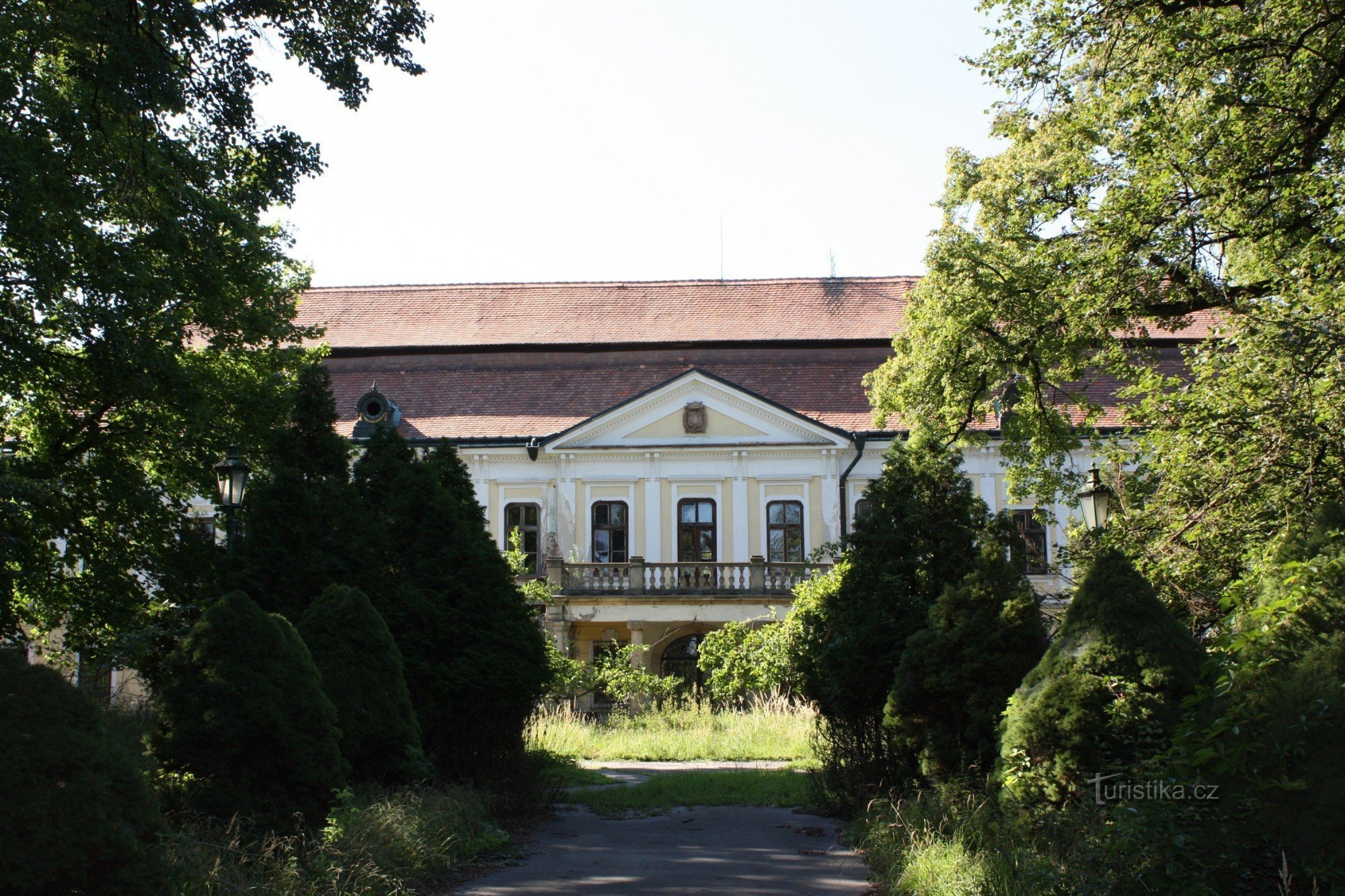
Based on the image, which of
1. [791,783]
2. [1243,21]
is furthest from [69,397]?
[1243,21]

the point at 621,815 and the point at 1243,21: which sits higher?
the point at 1243,21

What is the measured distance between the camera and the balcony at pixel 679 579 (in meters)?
28.7

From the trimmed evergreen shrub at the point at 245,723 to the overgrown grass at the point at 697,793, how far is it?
556cm

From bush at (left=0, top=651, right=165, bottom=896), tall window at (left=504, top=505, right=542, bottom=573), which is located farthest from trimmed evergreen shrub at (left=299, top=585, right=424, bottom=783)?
tall window at (left=504, top=505, right=542, bottom=573)

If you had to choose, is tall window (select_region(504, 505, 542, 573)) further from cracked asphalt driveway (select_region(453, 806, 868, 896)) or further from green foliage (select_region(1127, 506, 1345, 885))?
green foliage (select_region(1127, 506, 1345, 885))

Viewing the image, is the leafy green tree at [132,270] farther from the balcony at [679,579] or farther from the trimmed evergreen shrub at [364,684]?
the balcony at [679,579]

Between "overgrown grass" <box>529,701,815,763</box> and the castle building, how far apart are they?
7.18 metres

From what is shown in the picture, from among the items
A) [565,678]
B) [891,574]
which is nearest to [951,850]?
[891,574]

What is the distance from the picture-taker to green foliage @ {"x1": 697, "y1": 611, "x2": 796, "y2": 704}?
68.9 ft

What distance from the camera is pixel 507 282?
3672 cm

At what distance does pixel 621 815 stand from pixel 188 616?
15.9 feet

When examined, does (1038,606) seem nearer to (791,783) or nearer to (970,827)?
(970,827)

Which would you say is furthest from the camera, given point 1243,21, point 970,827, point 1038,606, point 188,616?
point 188,616

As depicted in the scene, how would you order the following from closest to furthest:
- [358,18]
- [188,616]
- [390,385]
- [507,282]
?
[358,18] < [188,616] < [390,385] < [507,282]
